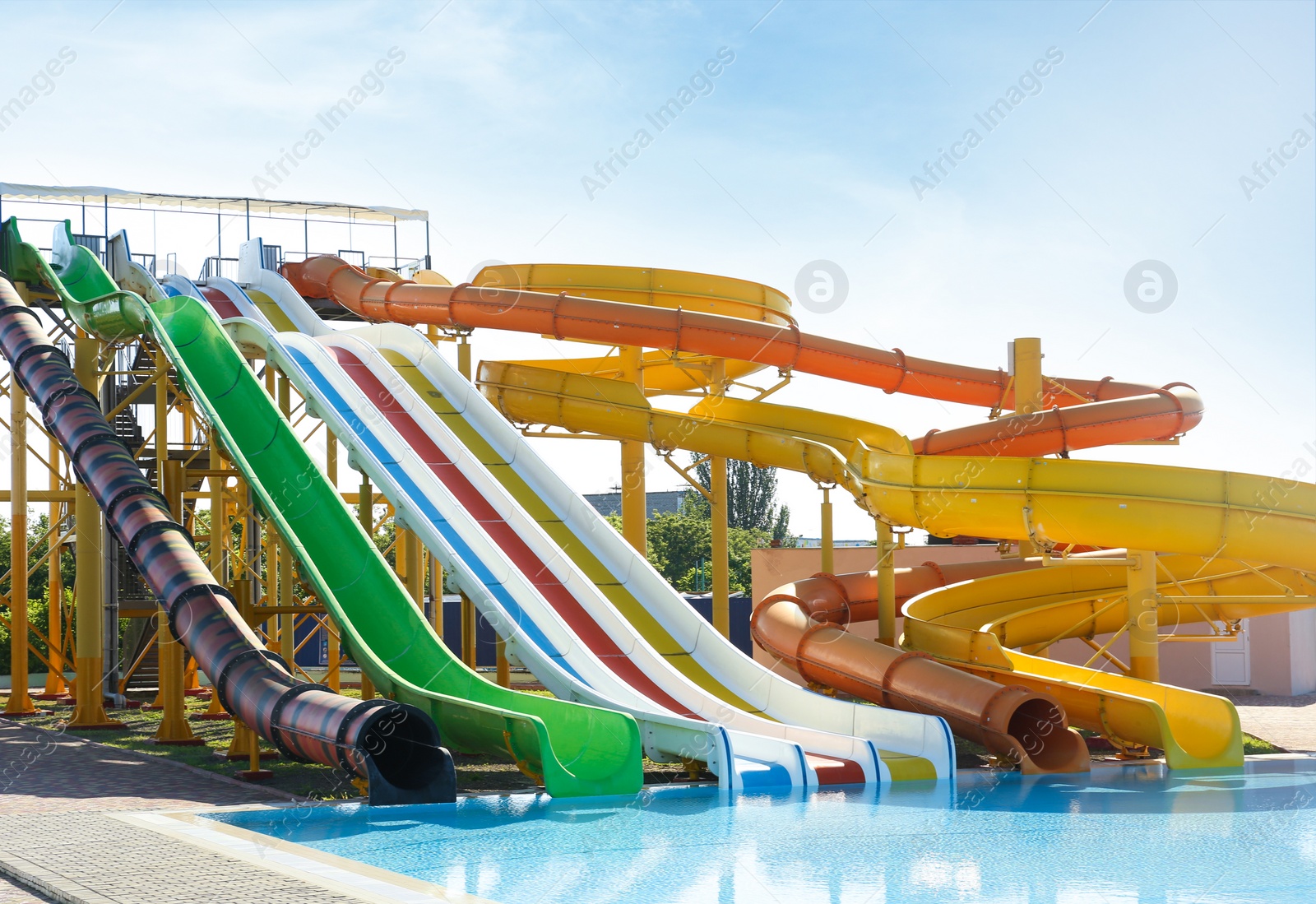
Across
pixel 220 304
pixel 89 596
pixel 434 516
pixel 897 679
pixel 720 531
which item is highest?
pixel 220 304

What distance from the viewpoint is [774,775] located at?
11.9 meters

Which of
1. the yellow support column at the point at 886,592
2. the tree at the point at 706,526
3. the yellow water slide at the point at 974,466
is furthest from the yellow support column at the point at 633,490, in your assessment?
the tree at the point at 706,526

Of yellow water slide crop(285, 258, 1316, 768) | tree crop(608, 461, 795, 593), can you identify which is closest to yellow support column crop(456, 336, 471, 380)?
yellow water slide crop(285, 258, 1316, 768)

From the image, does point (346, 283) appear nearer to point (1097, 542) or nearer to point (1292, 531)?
point (1097, 542)

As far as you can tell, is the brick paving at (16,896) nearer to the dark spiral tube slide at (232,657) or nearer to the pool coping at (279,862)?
the pool coping at (279,862)

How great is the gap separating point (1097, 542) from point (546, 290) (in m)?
9.31

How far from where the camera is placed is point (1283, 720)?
18.7m

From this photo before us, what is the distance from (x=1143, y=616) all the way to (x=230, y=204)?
18.2 meters

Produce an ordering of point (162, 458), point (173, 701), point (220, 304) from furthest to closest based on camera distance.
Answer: point (220, 304)
point (162, 458)
point (173, 701)

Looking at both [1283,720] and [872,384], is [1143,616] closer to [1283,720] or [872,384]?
[1283,720]

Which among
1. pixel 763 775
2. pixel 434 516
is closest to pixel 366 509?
pixel 434 516

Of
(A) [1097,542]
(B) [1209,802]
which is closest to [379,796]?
(B) [1209,802]

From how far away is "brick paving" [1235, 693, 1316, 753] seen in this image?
1608 centimetres

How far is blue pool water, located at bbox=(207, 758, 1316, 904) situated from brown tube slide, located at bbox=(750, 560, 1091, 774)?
50.4 inches
